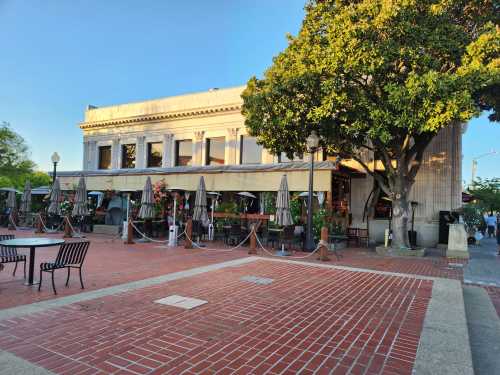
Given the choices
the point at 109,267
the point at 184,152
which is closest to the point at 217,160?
the point at 184,152

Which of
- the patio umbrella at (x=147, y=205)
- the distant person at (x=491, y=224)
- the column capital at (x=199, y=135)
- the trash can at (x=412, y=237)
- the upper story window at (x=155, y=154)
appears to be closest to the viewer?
the patio umbrella at (x=147, y=205)

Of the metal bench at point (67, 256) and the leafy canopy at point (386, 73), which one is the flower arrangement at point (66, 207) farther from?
the metal bench at point (67, 256)

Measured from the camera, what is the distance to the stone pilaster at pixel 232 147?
74.6 ft

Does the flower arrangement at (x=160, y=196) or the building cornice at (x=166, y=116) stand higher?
the building cornice at (x=166, y=116)

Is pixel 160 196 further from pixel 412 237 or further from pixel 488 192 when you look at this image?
pixel 488 192

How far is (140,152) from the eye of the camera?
88.4 ft

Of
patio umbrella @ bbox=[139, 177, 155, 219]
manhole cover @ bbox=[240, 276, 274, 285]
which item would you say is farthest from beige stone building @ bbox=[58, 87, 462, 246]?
manhole cover @ bbox=[240, 276, 274, 285]

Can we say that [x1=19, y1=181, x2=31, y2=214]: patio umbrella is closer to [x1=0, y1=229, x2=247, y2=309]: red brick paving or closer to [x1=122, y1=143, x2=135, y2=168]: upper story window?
[x1=122, y1=143, x2=135, y2=168]: upper story window

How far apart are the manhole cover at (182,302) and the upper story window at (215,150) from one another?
17.9 meters

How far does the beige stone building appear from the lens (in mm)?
17609

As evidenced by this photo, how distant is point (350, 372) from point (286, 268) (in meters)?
5.89

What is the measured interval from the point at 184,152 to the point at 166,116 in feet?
10.0

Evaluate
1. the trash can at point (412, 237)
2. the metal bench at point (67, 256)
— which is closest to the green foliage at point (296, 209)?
the trash can at point (412, 237)

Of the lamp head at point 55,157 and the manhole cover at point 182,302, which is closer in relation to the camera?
the manhole cover at point 182,302
